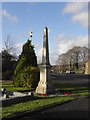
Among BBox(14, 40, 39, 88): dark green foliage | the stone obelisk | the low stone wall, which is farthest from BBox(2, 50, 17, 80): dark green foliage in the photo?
the low stone wall

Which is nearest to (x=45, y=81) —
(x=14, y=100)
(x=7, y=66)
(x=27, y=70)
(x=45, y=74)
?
(x=45, y=74)

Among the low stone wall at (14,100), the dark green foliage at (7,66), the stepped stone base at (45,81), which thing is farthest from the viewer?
the dark green foliage at (7,66)

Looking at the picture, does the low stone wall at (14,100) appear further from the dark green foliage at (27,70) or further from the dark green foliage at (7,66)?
the dark green foliage at (7,66)

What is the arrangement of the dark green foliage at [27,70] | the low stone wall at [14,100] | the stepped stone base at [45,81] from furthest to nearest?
the dark green foliage at [27,70]
the stepped stone base at [45,81]
the low stone wall at [14,100]

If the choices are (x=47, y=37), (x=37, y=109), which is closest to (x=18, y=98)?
(x=37, y=109)

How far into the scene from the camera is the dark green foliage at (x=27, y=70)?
50.5 ft

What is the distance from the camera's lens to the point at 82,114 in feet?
21.9

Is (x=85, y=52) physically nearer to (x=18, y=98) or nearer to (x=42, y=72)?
(x=42, y=72)

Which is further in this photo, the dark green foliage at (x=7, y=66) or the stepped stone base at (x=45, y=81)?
the dark green foliage at (x=7, y=66)

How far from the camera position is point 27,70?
15.5m

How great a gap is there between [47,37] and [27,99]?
5770 mm

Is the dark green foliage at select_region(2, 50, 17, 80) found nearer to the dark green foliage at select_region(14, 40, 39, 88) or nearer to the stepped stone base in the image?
the dark green foliage at select_region(14, 40, 39, 88)

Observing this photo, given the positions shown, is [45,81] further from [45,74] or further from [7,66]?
[7,66]

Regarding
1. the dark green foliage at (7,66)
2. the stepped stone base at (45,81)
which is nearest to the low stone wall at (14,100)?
the stepped stone base at (45,81)
